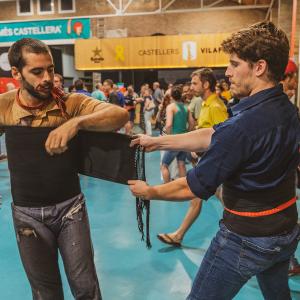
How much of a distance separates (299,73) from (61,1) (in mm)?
14706

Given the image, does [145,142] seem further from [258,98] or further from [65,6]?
[65,6]

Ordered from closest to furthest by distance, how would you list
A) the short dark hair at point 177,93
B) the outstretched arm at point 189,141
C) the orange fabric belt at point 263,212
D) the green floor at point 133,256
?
the orange fabric belt at point 263,212
the outstretched arm at point 189,141
the green floor at point 133,256
the short dark hair at point 177,93

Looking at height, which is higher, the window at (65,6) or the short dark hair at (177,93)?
the window at (65,6)

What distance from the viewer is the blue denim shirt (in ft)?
4.32

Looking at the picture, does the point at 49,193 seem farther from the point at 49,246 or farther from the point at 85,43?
the point at 85,43

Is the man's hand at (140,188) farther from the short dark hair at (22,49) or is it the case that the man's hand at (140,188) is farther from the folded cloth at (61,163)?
the short dark hair at (22,49)

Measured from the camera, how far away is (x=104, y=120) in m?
1.69

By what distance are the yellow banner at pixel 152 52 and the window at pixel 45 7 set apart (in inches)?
177

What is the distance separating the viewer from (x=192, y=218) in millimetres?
3562

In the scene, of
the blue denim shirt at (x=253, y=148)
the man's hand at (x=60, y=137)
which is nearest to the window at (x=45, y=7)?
the man's hand at (x=60, y=137)

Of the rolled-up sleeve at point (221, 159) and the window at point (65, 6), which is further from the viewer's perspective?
the window at point (65, 6)

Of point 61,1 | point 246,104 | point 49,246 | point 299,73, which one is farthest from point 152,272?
point 61,1

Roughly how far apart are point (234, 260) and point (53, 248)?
895 mm

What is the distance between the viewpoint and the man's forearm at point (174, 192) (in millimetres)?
1457
